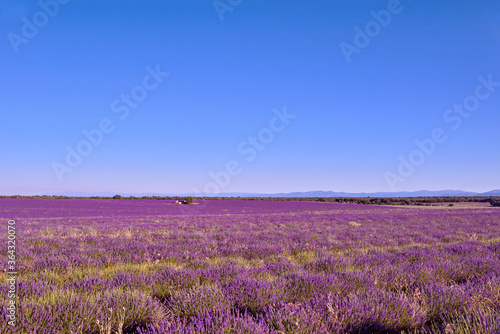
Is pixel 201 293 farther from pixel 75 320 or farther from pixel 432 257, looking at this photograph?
pixel 432 257

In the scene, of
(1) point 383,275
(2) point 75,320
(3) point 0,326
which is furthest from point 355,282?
(3) point 0,326

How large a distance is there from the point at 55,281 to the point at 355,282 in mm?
4156

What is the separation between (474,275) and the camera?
479cm

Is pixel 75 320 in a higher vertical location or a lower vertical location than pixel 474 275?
higher

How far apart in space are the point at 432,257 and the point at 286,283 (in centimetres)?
407

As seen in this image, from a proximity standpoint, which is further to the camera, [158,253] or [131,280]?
[158,253]

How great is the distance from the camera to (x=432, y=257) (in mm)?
5996

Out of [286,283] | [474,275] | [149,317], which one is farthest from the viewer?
[474,275]

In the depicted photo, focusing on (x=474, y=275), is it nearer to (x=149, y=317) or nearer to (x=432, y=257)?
(x=432, y=257)

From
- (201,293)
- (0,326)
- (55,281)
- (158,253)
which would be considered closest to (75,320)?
(0,326)

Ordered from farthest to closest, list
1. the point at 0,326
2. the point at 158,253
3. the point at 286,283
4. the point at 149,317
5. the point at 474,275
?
the point at 158,253 → the point at 474,275 → the point at 286,283 → the point at 149,317 → the point at 0,326

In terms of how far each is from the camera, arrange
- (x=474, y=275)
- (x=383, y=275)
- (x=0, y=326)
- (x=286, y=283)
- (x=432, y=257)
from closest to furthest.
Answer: (x=0, y=326) < (x=286, y=283) < (x=383, y=275) < (x=474, y=275) < (x=432, y=257)

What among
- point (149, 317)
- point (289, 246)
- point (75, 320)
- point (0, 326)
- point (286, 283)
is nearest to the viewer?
point (0, 326)

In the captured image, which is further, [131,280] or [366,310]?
[131,280]
